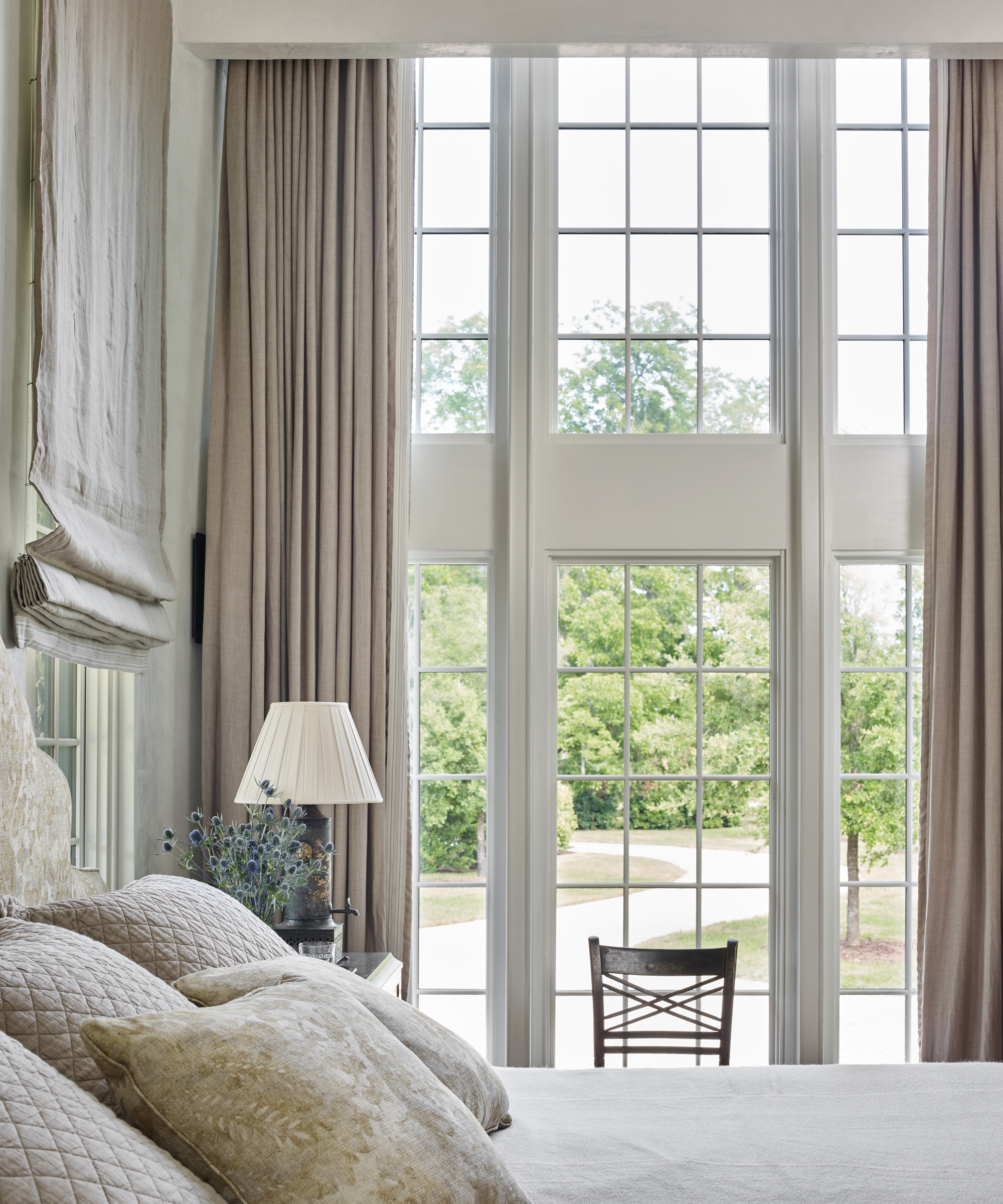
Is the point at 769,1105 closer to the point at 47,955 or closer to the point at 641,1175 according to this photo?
the point at 641,1175

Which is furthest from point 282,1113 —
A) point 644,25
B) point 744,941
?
point 644,25

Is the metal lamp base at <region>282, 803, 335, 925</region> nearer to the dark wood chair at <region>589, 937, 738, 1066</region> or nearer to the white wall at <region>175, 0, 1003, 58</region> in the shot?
the dark wood chair at <region>589, 937, 738, 1066</region>

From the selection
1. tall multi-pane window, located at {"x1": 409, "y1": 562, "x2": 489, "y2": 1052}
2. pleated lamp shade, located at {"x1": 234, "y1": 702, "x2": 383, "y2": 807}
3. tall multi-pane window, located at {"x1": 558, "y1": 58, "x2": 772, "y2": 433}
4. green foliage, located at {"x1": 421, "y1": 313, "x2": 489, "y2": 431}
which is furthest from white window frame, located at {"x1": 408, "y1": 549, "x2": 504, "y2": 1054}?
pleated lamp shade, located at {"x1": 234, "y1": 702, "x2": 383, "y2": 807}

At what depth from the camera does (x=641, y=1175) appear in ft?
4.81

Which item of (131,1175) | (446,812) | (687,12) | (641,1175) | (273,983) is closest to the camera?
(131,1175)

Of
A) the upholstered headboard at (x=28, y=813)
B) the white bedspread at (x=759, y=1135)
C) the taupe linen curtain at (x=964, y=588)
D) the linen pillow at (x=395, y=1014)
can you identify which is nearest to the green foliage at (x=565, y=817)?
the taupe linen curtain at (x=964, y=588)

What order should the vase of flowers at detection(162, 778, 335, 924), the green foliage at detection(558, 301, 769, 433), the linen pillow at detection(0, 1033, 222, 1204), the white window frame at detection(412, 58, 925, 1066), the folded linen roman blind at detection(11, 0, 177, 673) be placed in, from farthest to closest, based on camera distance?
1. the green foliage at detection(558, 301, 769, 433)
2. the white window frame at detection(412, 58, 925, 1066)
3. the vase of flowers at detection(162, 778, 335, 924)
4. the folded linen roman blind at detection(11, 0, 177, 673)
5. the linen pillow at detection(0, 1033, 222, 1204)

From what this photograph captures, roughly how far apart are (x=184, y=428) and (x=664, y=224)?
72.4 inches

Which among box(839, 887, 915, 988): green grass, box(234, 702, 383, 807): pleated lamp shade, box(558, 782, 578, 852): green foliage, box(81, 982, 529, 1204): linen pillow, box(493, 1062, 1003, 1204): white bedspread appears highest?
box(234, 702, 383, 807): pleated lamp shade

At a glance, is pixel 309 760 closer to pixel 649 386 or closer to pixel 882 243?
pixel 649 386

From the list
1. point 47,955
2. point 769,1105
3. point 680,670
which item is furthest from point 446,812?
point 47,955

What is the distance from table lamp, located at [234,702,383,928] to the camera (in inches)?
105

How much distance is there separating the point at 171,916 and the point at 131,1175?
24.9 inches

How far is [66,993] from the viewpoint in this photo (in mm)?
1157
